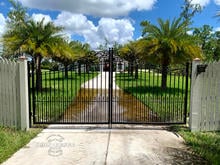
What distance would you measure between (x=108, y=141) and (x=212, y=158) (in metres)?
2.33

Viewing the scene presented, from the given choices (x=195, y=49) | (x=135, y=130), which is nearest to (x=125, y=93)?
(x=195, y=49)

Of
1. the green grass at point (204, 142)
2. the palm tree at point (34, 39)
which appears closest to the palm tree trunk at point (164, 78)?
the green grass at point (204, 142)

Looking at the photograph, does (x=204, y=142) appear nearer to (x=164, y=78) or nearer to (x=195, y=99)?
(x=195, y=99)

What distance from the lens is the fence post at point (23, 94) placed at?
23.2 feet

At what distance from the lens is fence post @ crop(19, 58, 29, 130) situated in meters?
7.06

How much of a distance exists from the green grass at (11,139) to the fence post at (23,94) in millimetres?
270

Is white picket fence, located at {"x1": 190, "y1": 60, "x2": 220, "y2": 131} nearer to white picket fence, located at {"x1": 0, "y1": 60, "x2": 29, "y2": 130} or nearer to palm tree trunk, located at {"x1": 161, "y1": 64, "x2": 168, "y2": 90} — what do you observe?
palm tree trunk, located at {"x1": 161, "y1": 64, "x2": 168, "y2": 90}

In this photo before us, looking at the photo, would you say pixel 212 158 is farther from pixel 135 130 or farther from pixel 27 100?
pixel 27 100

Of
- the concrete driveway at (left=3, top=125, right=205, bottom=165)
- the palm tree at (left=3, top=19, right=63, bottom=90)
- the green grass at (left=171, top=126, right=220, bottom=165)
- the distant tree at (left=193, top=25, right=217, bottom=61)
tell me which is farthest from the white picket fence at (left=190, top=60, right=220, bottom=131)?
the distant tree at (left=193, top=25, right=217, bottom=61)

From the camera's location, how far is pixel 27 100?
7258 mm

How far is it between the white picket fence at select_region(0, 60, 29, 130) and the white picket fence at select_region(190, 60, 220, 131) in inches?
176

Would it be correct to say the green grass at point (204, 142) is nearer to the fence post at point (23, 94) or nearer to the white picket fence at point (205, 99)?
the white picket fence at point (205, 99)

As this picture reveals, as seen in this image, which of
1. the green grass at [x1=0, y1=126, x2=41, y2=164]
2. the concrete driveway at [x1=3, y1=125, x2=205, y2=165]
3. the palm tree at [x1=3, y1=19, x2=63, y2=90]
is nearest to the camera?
the concrete driveway at [x1=3, y1=125, x2=205, y2=165]

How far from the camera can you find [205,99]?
23.8 ft
